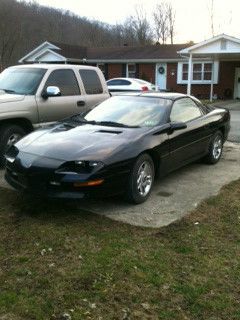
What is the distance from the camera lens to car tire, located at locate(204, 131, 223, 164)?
26.9 feet

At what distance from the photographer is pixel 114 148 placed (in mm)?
5582

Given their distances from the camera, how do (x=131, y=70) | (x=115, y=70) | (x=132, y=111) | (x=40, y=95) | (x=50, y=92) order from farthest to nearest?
(x=115, y=70), (x=131, y=70), (x=40, y=95), (x=50, y=92), (x=132, y=111)

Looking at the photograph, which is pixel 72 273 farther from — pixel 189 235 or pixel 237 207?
pixel 237 207

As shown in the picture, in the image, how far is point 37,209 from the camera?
18.5ft

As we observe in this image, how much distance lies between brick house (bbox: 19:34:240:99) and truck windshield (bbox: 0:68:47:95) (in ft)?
57.5

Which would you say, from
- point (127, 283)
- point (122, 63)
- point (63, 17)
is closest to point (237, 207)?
point (127, 283)

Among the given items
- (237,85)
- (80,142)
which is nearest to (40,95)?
(80,142)

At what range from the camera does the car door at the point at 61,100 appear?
8.27 metres

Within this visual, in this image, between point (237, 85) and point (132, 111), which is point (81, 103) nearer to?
point (132, 111)

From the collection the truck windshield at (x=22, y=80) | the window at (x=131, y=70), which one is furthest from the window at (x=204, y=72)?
the truck windshield at (x=22, y=80)

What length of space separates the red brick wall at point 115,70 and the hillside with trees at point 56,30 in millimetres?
26720

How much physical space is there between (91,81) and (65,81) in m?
0.73

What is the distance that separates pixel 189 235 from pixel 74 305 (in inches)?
71.5

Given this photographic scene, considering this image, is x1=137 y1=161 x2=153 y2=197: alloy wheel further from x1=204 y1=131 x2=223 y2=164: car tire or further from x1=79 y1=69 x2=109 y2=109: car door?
x1=79 y1=69 x2=109 y2=109: car door
